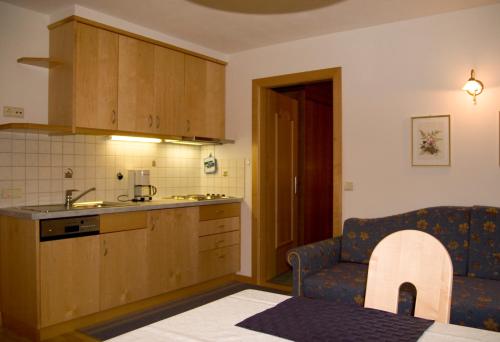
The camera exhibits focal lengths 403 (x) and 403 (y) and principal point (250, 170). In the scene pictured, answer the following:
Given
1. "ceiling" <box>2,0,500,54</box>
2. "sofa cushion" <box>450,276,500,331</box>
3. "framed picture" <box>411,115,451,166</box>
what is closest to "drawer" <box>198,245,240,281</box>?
"framed picture" <box>411,115,451,166</box>

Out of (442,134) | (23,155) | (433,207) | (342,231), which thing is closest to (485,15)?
(442,134)

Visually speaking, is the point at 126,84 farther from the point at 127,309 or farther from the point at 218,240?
the point at 127,309

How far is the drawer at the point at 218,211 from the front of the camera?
4.08 m

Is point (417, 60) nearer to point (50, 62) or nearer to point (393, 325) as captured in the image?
point (393, 325)

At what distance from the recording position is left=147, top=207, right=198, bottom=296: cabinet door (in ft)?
11.8

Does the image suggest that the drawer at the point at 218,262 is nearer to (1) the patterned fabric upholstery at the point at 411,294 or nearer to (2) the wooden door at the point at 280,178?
(2) the wooden door at the point at 280,178

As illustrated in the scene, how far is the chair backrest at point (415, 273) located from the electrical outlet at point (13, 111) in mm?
2977

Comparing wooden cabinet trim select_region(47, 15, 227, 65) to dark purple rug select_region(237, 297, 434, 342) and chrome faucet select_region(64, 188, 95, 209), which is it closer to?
chrome faucet select_region(64, 188, 95, 209)

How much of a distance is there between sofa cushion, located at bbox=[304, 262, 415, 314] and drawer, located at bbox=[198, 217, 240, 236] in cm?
141

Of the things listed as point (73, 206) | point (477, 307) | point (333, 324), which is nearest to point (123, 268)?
point (73, 206)

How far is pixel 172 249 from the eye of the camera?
374 centimetres

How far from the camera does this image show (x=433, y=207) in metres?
3.25

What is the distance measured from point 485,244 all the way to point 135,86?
3.14 meters

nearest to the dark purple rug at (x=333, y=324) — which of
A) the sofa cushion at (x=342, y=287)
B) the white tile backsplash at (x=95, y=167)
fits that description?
the sofa cushion at (x=342, y=287)
